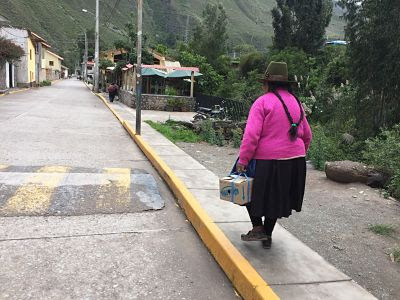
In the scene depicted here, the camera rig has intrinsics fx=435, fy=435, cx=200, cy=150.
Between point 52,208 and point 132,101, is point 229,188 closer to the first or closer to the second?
point 52,208

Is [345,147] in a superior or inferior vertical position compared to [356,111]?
inferior

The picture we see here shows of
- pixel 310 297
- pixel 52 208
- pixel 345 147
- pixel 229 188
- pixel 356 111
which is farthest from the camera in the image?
pixel 356 111

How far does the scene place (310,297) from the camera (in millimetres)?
3344

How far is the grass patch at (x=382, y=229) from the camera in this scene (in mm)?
5320

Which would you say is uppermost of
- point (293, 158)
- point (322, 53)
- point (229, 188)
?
point (322, 53)

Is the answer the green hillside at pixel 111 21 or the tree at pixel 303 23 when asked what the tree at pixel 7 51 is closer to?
the tree at pixel 303 23

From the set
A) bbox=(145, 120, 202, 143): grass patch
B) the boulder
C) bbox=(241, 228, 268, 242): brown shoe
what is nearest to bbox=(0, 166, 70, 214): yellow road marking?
bbox=(241, 228, 268, 242): brown shoe

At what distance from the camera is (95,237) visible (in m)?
4.66

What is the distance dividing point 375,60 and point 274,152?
10521 mm

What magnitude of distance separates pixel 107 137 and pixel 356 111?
8.14 metres

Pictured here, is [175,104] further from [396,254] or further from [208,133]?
[396,254]

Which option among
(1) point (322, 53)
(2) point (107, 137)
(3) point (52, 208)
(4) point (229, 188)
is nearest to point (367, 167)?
(4) point (229, 188)

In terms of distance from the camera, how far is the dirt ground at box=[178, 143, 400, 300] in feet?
13.5

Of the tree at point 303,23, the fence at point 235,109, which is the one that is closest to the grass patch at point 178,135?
the fence at point 235,109
